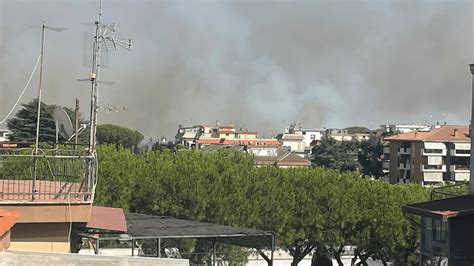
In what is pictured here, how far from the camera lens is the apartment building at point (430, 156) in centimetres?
8025

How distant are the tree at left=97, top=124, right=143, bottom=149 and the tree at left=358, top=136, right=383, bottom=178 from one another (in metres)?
27.0

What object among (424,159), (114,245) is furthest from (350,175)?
(424,159)

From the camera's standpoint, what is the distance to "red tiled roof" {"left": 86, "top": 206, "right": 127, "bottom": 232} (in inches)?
440

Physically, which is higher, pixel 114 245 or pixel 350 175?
pixel 350 175

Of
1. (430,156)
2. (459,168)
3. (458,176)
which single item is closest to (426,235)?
(430,156)

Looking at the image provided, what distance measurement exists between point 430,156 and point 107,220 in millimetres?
71514

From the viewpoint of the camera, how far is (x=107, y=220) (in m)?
12.0

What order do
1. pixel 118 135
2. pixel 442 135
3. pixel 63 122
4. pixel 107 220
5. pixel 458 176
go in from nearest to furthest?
1. pixel 107 220
2. pixel 63 122
3. pixel 458 176
4. pixel 442 135
5. pixel 118 135

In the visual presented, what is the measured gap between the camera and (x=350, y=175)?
3216 cm

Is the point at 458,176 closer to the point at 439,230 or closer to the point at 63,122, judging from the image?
the point at 439,230

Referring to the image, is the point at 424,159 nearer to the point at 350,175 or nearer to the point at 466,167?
the point at 466,167

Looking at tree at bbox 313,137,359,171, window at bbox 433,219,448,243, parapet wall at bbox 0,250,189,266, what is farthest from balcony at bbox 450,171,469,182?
parapet wall at bbox 0,250,189,266

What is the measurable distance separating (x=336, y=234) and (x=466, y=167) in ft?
182

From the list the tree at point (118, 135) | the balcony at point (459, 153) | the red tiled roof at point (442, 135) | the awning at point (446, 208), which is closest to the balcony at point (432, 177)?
the balcony at point (459, 153)
